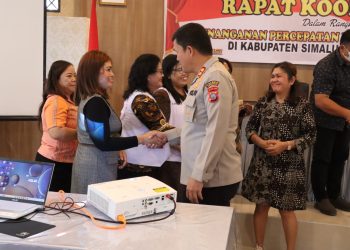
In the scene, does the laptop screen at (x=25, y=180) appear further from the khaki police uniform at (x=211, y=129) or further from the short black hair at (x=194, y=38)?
the short black hair at (x=194, y=38)

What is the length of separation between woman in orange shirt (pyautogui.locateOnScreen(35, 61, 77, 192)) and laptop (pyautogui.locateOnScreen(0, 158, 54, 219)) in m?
0.80

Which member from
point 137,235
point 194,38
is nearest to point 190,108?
point 194,38

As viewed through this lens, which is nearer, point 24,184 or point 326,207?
point 24,184

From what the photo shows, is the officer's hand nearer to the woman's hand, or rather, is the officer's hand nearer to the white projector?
the white projector

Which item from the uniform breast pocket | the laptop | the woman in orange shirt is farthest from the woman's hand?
the laptop

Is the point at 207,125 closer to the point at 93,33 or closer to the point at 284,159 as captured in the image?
the point at 284,159

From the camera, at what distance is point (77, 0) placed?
4.08m

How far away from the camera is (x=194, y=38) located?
193 cm

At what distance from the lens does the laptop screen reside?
1.62m

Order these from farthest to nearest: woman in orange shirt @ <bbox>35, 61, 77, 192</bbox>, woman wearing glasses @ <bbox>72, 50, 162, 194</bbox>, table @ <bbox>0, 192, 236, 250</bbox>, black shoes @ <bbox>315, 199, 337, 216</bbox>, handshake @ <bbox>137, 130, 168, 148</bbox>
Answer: black shoes @ <bbox>315, 199, 337, 216</bbox>
woman in orange shirt @ <bbox>35, 61, 77, 192</bbox>
handshake @ <bbox>137, 130, 168, 148</bbox>
woman wearing glasses @ <bbox>72, 50, 162, 194</bbox>
table @ <bbox>0, 192, 236, 250</bbox>

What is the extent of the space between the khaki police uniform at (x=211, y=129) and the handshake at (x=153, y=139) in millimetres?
343

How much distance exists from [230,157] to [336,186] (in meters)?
1.59

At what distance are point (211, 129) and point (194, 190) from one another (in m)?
0.29

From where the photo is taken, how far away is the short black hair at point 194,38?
1927 mm
